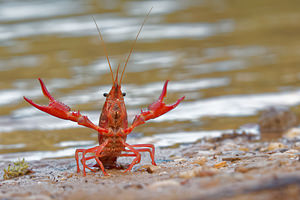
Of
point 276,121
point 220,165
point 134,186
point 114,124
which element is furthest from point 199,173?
point 276,121

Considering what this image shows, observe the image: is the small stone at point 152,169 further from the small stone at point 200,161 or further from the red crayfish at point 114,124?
the small stone at point 200,161

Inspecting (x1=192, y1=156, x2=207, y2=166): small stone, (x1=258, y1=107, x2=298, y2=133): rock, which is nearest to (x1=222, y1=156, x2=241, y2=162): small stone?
(x1=192, y1=156, x2=207, y2=166): small stone

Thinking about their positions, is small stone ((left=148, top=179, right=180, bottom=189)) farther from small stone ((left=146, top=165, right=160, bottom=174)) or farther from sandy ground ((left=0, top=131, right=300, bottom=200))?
small stone ((left=146, top=165, right=160, bottom=174))

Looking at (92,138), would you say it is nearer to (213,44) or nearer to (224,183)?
(224,183)

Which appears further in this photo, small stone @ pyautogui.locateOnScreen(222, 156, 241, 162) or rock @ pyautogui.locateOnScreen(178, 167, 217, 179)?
small stone @ pyautogui.locateOnScreen(222, 156, 241, 162)

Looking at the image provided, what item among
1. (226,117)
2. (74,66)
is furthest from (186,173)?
(74,66)

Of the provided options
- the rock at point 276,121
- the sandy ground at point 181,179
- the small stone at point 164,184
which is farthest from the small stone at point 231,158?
the rock at point 276,121
